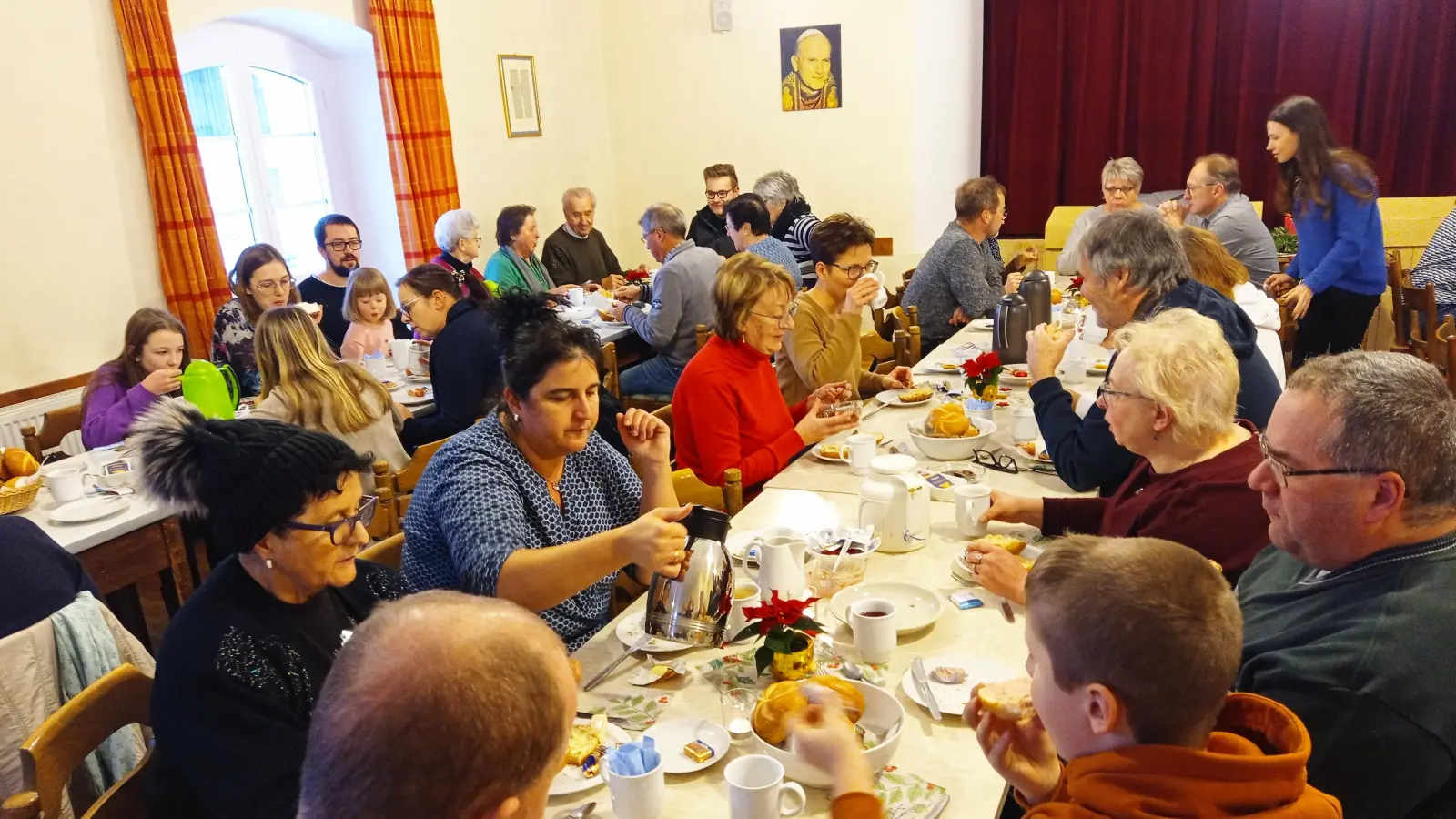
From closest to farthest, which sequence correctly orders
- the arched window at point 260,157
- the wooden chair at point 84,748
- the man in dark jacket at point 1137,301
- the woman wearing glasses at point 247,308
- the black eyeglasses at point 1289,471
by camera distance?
the black eyeglasses at point 1289,471 → the wooden chair at point 84,748 → the man in dark jacket at point 1137,301 → the woman wearing glasses at point 247,308 → the arched window at point 260,157

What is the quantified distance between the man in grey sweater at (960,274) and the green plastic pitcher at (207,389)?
330cm

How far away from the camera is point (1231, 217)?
5383mm

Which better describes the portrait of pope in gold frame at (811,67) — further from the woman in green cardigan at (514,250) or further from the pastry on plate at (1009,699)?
the pastry on plate at (1009,699)

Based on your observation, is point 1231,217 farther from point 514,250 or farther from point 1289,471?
point 1289,471

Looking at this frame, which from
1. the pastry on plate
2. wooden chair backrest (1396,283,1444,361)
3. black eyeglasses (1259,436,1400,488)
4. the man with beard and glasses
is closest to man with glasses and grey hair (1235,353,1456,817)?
black eyeglasses (1259,436,1400,488)

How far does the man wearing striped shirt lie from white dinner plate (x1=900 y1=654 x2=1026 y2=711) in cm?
483

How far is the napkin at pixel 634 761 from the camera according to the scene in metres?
1.36

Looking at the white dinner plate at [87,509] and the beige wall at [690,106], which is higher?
the beige wall at [690,106]

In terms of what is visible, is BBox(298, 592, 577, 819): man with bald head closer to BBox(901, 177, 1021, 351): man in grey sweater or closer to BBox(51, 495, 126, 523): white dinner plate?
BBox(51, 495, 126, 523): white dinner plate

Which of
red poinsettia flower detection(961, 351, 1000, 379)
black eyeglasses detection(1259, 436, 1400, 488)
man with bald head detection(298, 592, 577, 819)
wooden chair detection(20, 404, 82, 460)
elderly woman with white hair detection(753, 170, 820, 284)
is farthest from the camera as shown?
elderly woman with white hair detection(753, 170, 820, 284)

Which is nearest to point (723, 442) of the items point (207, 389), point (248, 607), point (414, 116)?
point (248, 607)

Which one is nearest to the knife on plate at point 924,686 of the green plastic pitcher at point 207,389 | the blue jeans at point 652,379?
the green plastic pitcher at point 207,389

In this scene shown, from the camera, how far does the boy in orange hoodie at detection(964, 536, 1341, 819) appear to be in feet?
3.49

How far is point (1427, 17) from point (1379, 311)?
6.54 feet
